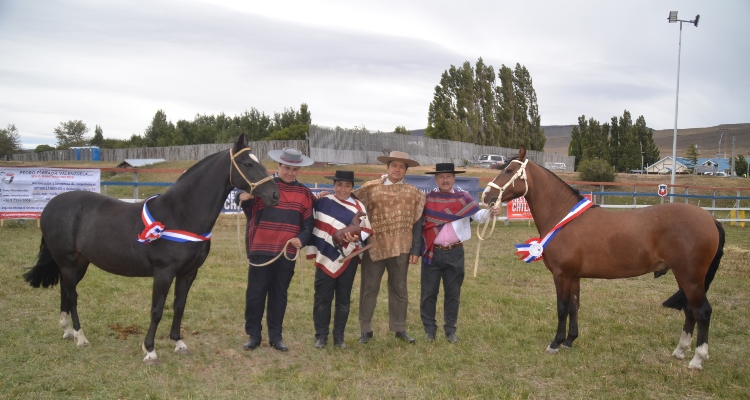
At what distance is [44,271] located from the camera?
6.01 m

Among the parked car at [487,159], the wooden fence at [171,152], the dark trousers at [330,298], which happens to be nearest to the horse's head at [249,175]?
the dark trousers at [330,298]

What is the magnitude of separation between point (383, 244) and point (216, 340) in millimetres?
2078

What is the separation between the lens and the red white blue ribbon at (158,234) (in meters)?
4.89

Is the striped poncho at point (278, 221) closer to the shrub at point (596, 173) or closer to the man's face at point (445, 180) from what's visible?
the man's face at point (445, 180)

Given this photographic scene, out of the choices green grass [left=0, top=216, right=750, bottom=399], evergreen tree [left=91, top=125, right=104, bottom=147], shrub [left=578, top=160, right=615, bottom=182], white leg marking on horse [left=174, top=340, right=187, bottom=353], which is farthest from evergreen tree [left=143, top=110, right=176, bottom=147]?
white leg marking on horse [left=174, top=340, right=187, bottom=353]

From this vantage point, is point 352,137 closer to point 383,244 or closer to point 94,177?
point 94,177

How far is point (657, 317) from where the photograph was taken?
6.89m

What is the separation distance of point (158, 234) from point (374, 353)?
2.38 meters

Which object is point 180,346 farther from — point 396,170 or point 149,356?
point 396,170

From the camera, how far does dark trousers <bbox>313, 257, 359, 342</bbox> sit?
557 centimetres

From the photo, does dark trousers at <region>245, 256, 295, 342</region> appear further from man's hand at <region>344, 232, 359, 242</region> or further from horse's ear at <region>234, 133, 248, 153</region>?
horse's ear at <region>234, 133, 248, 153</region>

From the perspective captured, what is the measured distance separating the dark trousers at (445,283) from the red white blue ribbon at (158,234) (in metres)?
2.38

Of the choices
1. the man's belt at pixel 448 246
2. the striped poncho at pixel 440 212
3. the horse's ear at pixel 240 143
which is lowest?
the man's belt at pixel 448 246

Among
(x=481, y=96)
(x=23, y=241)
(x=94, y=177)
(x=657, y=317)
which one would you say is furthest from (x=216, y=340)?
(x=481, y=96)
